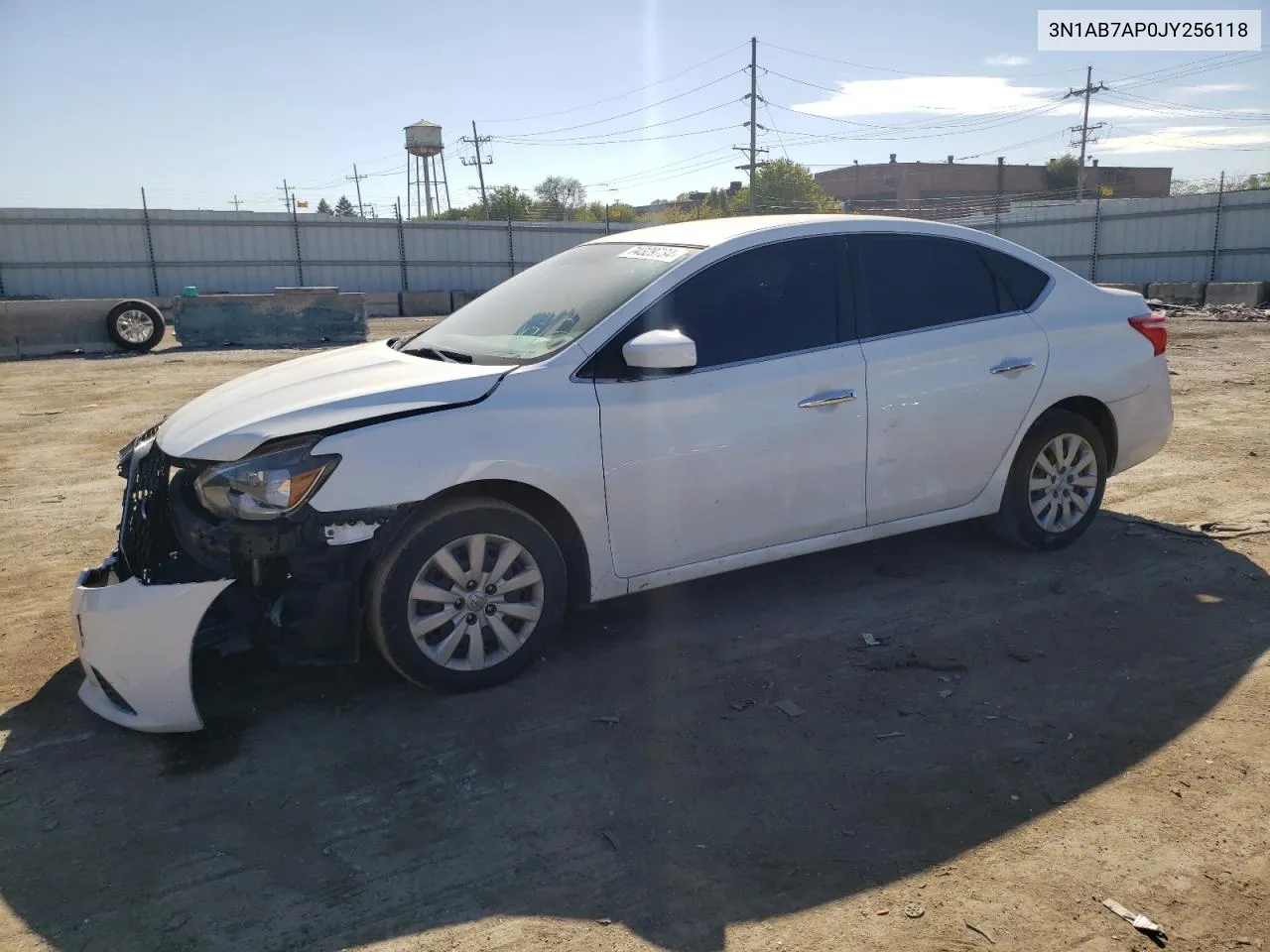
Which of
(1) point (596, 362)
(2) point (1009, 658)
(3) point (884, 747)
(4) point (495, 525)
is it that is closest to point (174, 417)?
(4) point (495, 525)

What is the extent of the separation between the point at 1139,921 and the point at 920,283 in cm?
305

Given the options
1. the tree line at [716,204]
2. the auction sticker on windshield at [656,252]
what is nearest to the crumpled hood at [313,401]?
the auction sticker on windshield at [656,252]

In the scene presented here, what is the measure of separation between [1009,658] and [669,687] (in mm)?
1445

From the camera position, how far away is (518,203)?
7012 cm

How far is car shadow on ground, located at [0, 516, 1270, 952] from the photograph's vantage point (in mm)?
2598

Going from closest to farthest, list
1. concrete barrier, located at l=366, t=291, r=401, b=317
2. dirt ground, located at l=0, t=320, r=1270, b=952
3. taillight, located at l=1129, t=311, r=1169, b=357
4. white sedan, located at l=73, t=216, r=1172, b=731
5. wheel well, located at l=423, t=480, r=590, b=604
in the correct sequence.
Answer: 1. dirt ground, located at l=0, t=320, r=1270, b=952
2. white sedan, located at l=73, t=216, r=1172, b=731
3. wheel well, located at l=423, t=480, r=590, b=604
4. taillight, located at l=1129, t=311, r=1169, b=357
5. concrete barrier, located at l=366, t=291, r=401, b=317

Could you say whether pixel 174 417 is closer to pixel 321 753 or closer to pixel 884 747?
pixel 321 753

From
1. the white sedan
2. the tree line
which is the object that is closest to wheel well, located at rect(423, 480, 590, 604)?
the white sedan

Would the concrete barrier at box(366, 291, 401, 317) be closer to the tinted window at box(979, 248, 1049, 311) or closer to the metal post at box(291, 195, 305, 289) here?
the metal post at box(291, 195, 305, 289)

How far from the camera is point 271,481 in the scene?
10.9 feet

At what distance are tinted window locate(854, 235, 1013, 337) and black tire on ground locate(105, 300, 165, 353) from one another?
15.8 meters

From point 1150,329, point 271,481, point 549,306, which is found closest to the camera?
point 271,481

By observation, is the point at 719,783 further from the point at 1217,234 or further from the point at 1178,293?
the point at 1217,234

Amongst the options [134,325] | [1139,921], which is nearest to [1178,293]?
[134,325]
